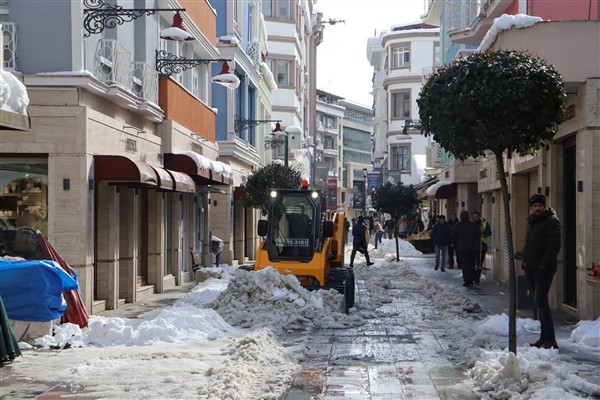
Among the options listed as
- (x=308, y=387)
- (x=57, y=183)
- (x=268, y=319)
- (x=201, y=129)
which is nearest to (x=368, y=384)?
(x=308, y=387)

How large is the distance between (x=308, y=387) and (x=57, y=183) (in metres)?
7.82

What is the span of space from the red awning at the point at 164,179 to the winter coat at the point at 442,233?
12277 millimetres

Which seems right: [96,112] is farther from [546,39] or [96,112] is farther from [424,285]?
[424,285]

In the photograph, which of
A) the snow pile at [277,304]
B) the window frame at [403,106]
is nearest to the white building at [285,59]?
the window frame at [403,106]

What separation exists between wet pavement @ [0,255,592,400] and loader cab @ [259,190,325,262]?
158 centimetres

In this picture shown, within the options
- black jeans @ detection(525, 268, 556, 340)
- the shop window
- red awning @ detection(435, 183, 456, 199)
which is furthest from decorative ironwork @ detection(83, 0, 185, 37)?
red awning @ detection(435, 183, 456, 199)

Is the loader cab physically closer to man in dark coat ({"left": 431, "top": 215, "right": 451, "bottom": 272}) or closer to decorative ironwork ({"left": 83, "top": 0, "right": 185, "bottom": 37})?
decorative ironwork ({"left": 83, "top": 0, "right": 185, "bottom": 37})

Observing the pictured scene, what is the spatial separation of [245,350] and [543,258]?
3.71 metres

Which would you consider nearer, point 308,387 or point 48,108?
point 308,387

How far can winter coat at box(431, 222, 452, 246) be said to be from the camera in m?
30.6

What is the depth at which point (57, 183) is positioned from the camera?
16188mm

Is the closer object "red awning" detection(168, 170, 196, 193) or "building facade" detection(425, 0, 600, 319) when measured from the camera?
"building facade" detection(425, 0, 600, 319)

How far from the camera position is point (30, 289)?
40.9 feet

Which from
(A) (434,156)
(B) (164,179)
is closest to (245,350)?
(B) (164,179)
